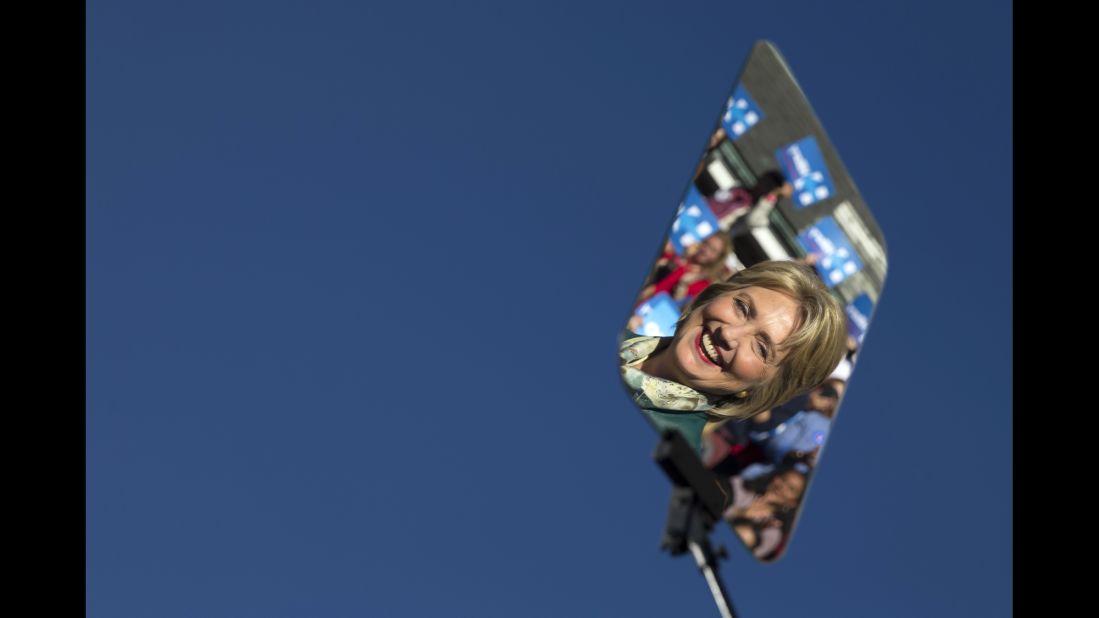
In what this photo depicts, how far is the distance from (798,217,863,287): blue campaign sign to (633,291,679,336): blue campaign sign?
1.65 meters

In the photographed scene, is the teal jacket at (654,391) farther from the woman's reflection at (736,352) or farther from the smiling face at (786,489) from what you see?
the smiling face at (786,489)

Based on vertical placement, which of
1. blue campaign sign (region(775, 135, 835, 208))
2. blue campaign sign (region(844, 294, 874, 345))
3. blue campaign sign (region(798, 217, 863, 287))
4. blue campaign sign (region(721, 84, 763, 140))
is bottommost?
blue campaign sign (region(844, 294, 874, 345))

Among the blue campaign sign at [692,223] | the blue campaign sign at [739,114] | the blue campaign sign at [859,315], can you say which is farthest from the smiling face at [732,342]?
the blue campaign sign at [739,114]

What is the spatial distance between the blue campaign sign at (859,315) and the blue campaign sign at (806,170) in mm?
1042

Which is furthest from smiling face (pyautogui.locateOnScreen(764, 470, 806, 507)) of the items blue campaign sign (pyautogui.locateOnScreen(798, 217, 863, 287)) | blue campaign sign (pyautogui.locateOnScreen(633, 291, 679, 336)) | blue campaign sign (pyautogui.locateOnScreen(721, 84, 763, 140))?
blue campaign sign (pyautogui.locateOnScreen(721, 84, 763, 140))

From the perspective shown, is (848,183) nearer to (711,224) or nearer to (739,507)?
(711,224)

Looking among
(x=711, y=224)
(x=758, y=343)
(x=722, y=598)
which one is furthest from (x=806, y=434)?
(x=722, y=598)

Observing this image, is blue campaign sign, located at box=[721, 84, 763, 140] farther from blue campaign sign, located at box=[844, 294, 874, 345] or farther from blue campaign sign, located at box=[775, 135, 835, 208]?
blue campaign sign, located at box=[844, 294, 874, 345]

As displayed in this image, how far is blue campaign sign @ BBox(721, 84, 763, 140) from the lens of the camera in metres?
10.9

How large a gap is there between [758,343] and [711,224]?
107cm

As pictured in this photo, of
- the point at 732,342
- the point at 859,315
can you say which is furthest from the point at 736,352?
the point at 859,315

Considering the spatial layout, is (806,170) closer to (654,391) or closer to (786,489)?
(654,391)

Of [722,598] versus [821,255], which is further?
[821,255]

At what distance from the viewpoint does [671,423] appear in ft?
33.2
